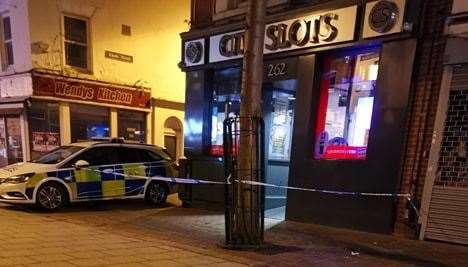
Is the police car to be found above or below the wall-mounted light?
below

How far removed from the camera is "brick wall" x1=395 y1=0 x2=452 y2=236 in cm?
696

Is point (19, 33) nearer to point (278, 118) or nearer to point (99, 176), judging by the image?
point (99, 176)

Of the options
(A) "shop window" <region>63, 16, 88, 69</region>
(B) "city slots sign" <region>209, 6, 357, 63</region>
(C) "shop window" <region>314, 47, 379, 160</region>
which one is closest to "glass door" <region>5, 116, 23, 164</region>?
(A) "shop window" <region>63, 16, 88, 69</region>

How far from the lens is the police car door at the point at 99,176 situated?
1005cm

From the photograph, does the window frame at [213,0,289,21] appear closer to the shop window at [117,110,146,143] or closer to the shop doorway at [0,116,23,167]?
the shop window at [117,110,146,143]

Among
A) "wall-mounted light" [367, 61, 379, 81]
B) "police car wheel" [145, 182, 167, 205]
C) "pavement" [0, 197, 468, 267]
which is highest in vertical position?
"wall-mounted light" [367, 61, 379, 81]

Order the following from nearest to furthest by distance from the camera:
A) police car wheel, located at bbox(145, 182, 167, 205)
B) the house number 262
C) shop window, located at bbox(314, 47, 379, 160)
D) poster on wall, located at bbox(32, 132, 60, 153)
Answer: shop window, located at bbox(314, 47, 379, 160) → the house number 262 → police car wheel, located at bbox(145, 182, 167, 205) → poster on wall, located at bbox(32, 132, 60, 153)

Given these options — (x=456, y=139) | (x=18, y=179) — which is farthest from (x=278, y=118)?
(x=18, y=179)

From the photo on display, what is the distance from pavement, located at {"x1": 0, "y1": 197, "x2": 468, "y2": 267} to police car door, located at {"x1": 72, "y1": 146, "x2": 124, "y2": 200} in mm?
1099

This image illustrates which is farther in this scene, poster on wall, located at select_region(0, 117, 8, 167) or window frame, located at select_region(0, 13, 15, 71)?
poster on wall, located at select_region(0, 117, 8, 167)

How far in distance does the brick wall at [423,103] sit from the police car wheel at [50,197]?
7.12 metres

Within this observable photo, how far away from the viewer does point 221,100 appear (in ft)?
35.9

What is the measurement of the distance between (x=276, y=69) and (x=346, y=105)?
1.78 meters

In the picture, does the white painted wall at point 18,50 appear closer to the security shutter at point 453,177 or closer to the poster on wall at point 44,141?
the poster on wall at point 44,141
